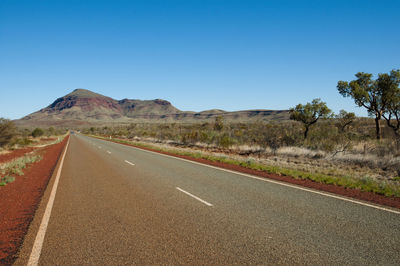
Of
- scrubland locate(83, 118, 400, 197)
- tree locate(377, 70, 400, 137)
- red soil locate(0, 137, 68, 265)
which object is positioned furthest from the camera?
tree locate(377, 70, 400, 137)

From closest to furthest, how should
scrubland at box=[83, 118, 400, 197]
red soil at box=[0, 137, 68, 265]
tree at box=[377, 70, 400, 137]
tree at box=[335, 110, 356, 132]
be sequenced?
red soil at box=[0, 137, 68, 265]
scrubland at box=[83, 118, 400, 197]
tree at box=[377, 70, 400, 137]
tree at box=[335, 110, 356, 132]

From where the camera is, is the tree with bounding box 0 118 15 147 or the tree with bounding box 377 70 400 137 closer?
the tree with bounding box 377 70 400 137

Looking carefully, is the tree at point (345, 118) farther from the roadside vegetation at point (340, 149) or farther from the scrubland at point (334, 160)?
the scrubland at point (334, 160)

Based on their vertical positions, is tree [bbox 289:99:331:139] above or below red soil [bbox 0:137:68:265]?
above

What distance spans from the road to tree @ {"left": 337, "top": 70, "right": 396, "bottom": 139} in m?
18.2

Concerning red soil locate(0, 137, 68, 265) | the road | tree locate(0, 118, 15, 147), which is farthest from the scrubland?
tree locate(0, 118, 15, 147)

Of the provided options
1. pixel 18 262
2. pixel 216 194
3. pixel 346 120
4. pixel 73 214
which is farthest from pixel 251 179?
pixel 346 120

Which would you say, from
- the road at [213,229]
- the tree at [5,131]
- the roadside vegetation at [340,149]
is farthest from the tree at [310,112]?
the tree at [5,131]

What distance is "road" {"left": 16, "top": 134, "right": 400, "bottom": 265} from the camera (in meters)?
3.58

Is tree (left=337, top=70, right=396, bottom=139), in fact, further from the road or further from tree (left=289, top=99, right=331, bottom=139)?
the road

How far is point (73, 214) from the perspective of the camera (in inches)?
219

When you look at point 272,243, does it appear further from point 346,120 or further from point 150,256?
point 346,120

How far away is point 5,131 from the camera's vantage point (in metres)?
28.9

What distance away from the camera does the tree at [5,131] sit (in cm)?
2858
